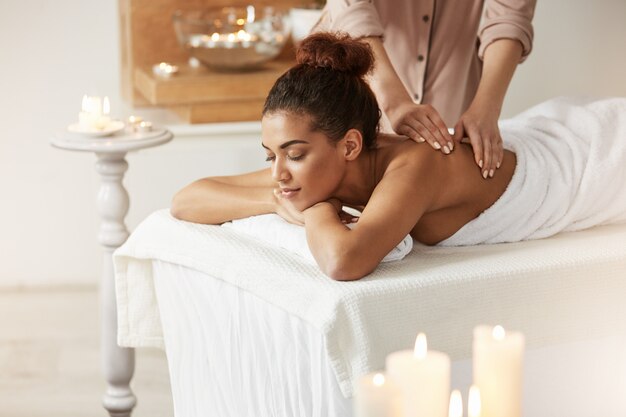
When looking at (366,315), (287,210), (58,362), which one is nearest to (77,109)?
(58,362)

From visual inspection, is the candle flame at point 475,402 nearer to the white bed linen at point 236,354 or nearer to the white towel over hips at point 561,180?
the white bed linen at point 236,354

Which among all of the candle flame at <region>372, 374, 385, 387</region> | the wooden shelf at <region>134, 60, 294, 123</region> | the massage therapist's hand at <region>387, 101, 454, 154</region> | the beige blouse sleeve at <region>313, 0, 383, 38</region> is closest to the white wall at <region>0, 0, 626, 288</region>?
the wooden shelf at <region>134, 60, 294, 123</region>

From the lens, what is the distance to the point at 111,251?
2.73 metres

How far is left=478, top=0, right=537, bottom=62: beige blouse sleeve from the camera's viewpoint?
2.49 meters

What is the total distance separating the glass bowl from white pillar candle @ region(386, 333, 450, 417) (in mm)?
2928

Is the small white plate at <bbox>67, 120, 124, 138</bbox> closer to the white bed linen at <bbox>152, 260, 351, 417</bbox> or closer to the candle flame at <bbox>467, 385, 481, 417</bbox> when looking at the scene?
the white bed linen at <bbox>152, 260, 351, 417</bbox>

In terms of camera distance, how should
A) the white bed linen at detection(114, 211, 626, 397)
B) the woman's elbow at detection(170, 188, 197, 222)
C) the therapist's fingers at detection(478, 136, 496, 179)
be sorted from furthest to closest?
the woman's elbow at detection(170, 188, 197, 222) → the therapist's fingers at detection(478, 136, 496, 179) → the white bed linen at detection(114, 211, 626, 397)

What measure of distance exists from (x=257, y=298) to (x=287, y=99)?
0.36 metres

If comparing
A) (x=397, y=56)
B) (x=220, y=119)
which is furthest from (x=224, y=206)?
(x=220, y=119)

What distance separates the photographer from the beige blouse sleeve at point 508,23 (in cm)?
249

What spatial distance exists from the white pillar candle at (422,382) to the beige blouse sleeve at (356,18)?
1.33 meters

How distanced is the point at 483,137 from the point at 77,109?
2218mm

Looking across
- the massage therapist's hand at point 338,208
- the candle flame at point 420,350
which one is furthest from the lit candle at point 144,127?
the candle flame at point 420,350

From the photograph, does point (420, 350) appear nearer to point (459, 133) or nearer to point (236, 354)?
point (236, 354)
